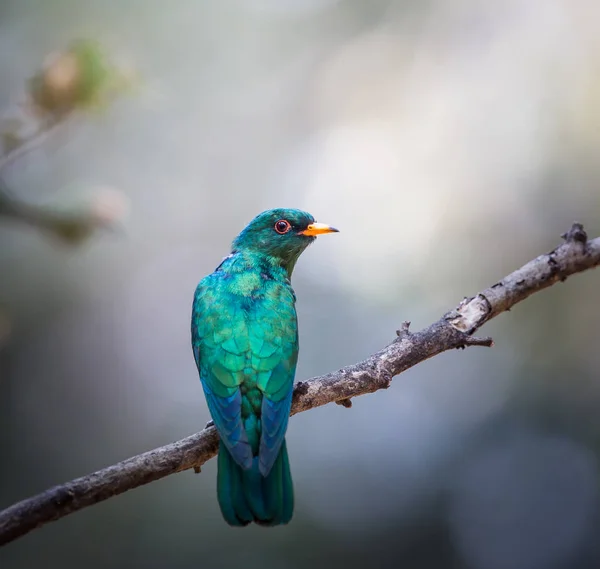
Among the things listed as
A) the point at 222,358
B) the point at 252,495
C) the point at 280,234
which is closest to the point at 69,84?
the point at 222,358

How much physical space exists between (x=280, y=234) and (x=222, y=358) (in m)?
1.31

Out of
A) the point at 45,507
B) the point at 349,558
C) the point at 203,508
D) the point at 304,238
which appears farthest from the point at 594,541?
the point at 45,507

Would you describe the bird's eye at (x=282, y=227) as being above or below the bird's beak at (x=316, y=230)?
above

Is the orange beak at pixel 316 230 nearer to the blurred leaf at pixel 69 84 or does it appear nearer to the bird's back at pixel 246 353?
the bird's back at pixel 246 353

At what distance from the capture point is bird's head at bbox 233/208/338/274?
498 centimetres

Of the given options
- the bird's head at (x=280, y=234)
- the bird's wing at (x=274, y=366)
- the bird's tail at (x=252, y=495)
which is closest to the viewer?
the bird's tail at (x=252, y=495)

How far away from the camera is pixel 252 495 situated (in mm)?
3492

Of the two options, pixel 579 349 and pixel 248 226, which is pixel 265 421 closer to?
pixel 248 226

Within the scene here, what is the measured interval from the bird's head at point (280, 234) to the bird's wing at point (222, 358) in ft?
1.92

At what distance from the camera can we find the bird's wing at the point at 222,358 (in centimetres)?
357

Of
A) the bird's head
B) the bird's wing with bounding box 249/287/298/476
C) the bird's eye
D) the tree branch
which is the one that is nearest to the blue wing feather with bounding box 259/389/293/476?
the bird's wing with bounding box 249/287/298/476

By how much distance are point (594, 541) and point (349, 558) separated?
2184 mm

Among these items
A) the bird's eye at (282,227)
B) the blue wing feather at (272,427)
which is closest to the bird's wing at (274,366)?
the blue wing feather at (272,427)

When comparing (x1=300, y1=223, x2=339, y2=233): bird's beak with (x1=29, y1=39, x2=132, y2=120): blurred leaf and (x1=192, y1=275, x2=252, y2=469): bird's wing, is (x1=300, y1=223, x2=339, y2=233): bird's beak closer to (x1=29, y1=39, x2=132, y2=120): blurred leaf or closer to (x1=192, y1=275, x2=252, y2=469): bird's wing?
(x1=192, y1=275, x2=252, y2=469): bird's wing
